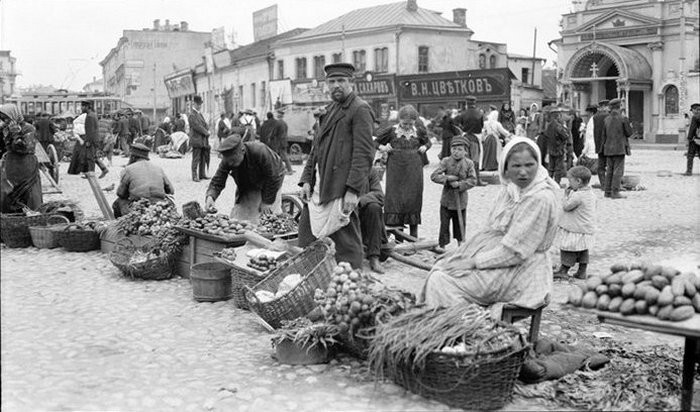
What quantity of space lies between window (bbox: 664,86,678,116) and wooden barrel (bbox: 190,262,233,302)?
33.8 m

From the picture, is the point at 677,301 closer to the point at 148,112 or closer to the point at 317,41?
the point at 317,41

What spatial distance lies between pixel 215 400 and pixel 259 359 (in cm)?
83

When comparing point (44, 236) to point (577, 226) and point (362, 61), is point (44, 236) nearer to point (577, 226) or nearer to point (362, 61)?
point (577, 226)

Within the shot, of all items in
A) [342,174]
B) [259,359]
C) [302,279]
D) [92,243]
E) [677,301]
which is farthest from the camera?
[92,243]

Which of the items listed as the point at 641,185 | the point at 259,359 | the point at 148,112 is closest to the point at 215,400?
the point at 259,359

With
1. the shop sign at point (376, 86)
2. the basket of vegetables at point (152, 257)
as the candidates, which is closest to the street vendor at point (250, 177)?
the basket of vegetables at point (152, 257)

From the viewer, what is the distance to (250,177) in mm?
8703

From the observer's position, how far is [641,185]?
16781 mm

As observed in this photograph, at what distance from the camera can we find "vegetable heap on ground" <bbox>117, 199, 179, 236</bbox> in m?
8.74

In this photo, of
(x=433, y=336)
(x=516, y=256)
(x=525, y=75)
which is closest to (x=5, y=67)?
(x=516, y=256)

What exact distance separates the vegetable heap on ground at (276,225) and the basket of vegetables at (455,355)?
3.63 meters

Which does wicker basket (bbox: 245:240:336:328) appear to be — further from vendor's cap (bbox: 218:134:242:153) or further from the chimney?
the chimney

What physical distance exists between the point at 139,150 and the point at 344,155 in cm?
423

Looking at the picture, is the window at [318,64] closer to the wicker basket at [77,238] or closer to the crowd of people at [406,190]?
the crowd of people at [406,190]
